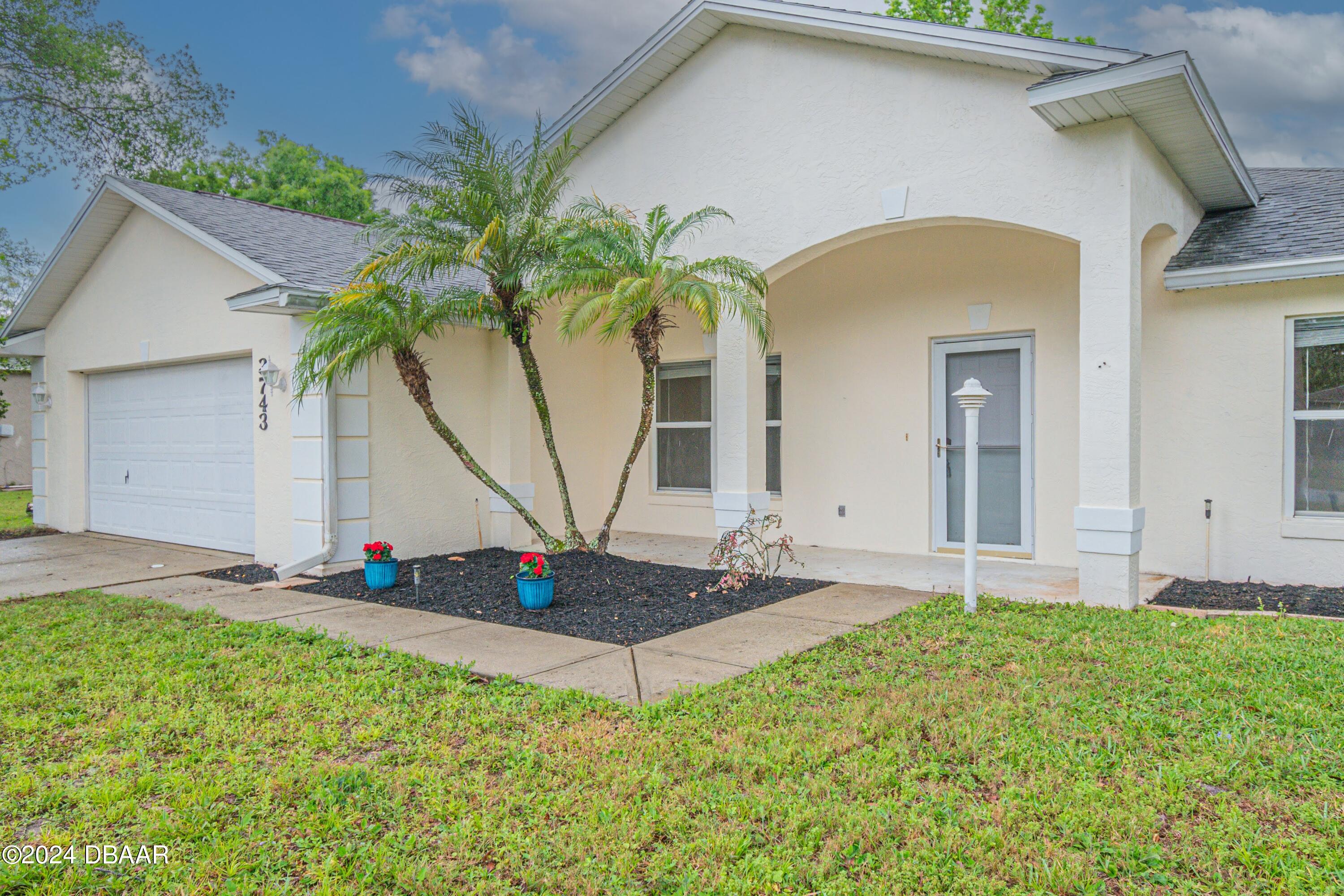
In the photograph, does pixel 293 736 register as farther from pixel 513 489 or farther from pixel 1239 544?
pixel 1239 544

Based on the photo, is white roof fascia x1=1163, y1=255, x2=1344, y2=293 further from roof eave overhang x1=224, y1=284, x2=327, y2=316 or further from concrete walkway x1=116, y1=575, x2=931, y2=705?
roof eave overhang x1=224, y1=284, x2=327, y2=316

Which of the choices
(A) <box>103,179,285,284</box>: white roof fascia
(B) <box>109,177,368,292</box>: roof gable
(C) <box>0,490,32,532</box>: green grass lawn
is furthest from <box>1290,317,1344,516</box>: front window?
(C) <box>0,490,32,532</box>: green grass lawn

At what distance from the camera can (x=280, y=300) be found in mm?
7586

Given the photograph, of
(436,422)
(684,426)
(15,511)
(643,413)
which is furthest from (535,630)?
(15,511)

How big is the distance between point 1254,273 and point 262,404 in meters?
9.32

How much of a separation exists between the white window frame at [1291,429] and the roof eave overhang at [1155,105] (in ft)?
5.03

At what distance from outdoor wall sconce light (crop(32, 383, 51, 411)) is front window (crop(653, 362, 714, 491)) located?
9.15 meters

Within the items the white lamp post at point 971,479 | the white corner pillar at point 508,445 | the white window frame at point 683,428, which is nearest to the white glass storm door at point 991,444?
the white lamp post at point 971,479

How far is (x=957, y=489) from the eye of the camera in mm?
8422

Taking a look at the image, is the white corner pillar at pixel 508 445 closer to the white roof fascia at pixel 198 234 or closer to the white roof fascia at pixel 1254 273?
the white roof fascia at pixel 198 234

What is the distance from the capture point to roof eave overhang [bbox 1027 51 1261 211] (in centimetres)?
537

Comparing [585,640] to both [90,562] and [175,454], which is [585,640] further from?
[175,454]

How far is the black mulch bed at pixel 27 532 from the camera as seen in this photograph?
38.0 ft

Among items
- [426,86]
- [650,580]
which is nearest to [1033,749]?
[650,580]
